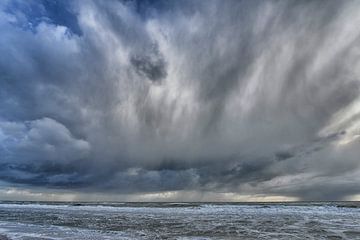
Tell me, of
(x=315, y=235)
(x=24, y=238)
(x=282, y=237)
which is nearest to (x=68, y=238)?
(x=24, y=238)

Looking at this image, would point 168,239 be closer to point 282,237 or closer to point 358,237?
point 282,237

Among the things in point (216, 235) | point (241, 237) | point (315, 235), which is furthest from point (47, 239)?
point (315, 235)

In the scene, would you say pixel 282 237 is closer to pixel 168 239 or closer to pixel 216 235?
pixel 216 235

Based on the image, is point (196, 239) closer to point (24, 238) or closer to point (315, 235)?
point (315, 235)

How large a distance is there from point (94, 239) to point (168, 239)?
4.64 metres

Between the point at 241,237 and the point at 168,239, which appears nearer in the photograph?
the point at 168,239

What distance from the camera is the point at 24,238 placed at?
21688 mm

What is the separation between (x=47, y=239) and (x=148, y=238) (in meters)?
6.53

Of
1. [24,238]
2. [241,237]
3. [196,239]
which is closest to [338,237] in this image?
[241,237]

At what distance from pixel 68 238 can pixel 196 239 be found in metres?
8.31

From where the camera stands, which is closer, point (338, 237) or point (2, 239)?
point (2, 239)

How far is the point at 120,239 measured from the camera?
20578 mm

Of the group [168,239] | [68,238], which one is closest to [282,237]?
[168,239]

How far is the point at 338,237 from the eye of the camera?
21953mm
